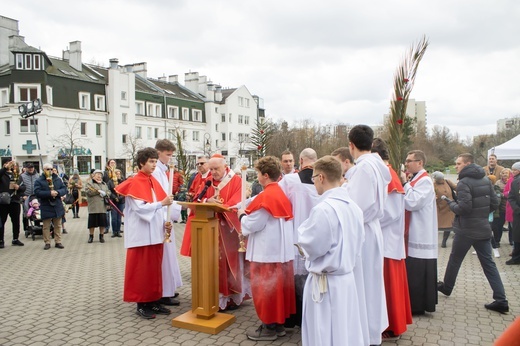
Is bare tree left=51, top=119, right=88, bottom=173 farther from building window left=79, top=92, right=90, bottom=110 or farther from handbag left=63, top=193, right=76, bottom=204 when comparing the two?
handbag left=63, top=193, right=76, bottom=204

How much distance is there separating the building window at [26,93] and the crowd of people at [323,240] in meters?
36.9

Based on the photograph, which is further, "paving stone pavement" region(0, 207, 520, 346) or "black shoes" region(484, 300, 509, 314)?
"black shoes" region(484, 300, 509, 314)

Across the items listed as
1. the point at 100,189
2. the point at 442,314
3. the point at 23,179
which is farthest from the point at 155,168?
the point at 23,179

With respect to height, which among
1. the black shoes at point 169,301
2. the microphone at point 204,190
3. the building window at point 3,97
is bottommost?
the black shoes at point 169,301

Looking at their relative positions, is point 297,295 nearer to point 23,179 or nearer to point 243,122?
point 23,179

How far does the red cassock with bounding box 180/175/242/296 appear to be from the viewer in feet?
18.8

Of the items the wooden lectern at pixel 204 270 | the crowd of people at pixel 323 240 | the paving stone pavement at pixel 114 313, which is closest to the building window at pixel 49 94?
the paving stone pavement at pixel 114 313

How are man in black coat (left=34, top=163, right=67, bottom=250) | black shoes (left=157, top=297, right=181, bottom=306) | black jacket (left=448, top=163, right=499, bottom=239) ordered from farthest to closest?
1. man in black coat (left=34, top=163, right=67, bottom=250)
2. black shoes (left=157, top=297, right=181, bottom=306)
3. black jacket (left=448, top=163, right=499, bottom=239)

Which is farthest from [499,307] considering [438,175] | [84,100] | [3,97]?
[3,97]

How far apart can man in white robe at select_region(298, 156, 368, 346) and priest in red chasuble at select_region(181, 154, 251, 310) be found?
2.13m

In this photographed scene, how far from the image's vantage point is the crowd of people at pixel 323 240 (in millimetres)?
3633

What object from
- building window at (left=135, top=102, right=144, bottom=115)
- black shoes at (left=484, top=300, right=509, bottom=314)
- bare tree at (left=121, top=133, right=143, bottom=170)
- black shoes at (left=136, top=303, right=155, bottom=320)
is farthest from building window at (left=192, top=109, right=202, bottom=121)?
black shoes at (left=484, top=300, right=509, bottom=314)

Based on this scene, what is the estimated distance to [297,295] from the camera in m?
5.17

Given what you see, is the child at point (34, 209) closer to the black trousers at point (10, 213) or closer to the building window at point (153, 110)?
the black trousers at point (10, 213)
